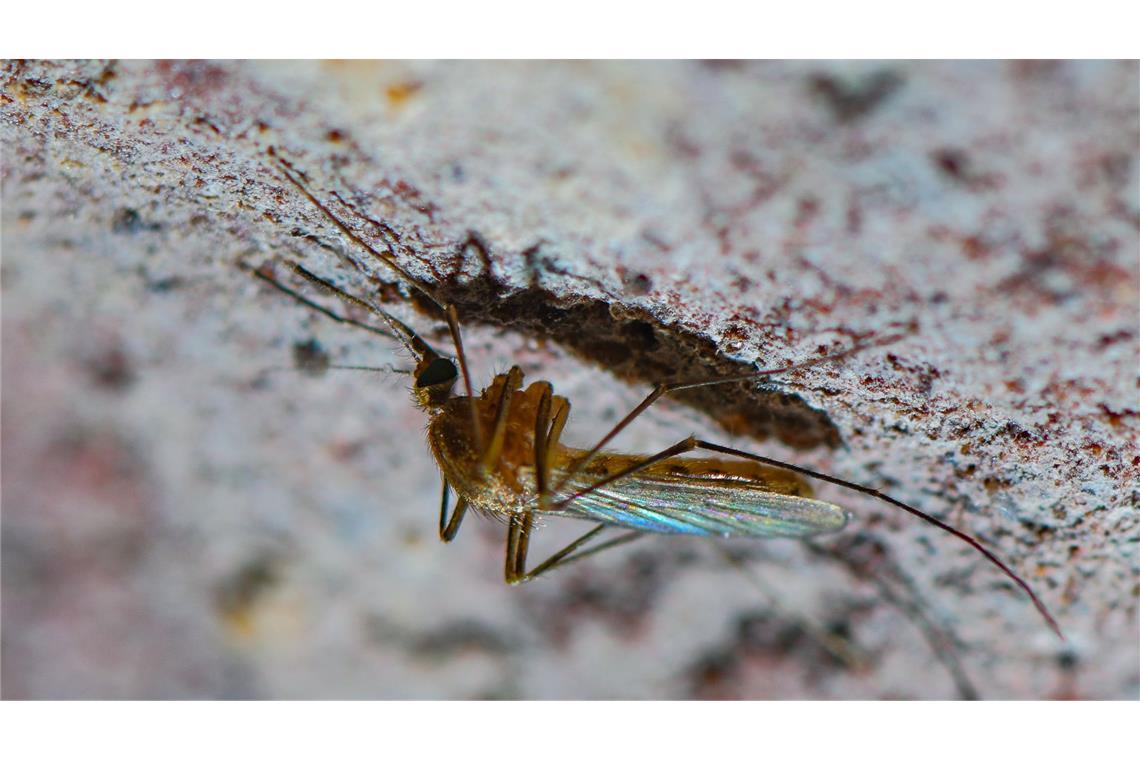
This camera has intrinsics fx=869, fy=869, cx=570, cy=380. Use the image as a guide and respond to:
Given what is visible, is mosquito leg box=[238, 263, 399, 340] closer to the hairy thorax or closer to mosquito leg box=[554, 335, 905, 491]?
the hairy thorax

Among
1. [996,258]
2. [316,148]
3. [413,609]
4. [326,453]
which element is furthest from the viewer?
[413,609]

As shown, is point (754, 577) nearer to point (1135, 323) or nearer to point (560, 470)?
point (560, 470)

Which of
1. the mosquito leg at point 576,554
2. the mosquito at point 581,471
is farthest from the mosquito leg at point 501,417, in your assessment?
the mosquito leg at point 576,554

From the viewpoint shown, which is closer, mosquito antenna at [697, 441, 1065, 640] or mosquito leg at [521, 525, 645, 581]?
mosquito antenna at [697, 441, 1065, 640]

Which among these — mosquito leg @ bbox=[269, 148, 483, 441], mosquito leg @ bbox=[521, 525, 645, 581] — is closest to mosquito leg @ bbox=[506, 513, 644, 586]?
mosquito leg @ bbox=[521, 525, 645, 581]

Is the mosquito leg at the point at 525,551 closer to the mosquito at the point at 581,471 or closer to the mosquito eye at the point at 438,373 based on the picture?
the mosquito at the point at 581,471

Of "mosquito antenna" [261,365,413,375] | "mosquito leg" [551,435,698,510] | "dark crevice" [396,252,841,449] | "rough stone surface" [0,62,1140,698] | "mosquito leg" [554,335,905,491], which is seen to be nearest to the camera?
"rough stone surface" [0,62,1140,698]

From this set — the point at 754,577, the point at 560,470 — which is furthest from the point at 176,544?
the point at 754,577

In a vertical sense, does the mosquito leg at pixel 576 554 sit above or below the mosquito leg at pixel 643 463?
below
